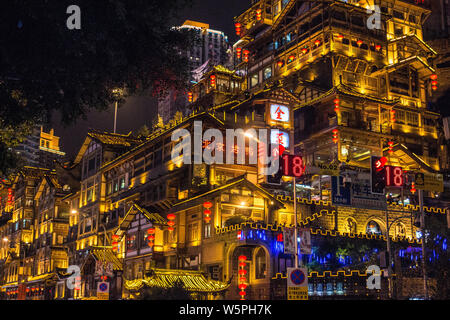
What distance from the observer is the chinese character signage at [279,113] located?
52094 mm

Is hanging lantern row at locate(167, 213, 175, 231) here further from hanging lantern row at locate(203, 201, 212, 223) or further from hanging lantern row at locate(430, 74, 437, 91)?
hanging lantern row at locate(430, 74, 437, 91)

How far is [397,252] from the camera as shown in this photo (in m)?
37.3

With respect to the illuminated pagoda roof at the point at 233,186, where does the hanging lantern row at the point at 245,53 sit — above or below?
above

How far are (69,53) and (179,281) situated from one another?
25.8 m

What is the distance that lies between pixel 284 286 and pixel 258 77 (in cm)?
4308

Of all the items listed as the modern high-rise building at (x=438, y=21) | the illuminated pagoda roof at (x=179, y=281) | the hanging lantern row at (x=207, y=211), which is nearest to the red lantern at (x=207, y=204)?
the hanging lantern row at (x=207, y=211)

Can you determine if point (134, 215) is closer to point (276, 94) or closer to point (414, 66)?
point (276, 94)

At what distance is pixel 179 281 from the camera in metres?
38.6

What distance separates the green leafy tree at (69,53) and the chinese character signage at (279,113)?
3305 cm

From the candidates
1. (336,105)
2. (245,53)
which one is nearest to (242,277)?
(336,105)

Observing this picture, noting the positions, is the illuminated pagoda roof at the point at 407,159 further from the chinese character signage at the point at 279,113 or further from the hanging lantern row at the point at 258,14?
the hanging lantern row at the point at 258,14

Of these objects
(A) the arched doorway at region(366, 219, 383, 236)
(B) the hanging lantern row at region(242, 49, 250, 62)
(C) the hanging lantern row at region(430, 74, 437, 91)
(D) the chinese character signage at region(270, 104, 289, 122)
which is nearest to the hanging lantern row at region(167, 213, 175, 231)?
(D) the chinese character signage at region(270, 104, 289, 122)

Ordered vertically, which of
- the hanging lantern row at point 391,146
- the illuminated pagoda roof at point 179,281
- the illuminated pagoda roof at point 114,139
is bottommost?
the illuminated pagoda roof at point 179,281

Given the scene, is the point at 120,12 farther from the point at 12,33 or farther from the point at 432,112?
the point at 432,112
